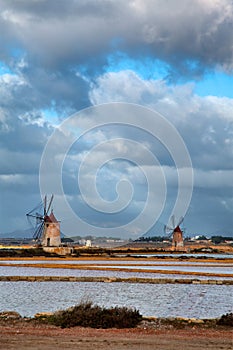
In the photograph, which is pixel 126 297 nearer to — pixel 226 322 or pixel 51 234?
pixel 226 322

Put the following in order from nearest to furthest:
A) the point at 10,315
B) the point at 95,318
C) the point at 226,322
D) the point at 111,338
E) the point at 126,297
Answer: the point at 111,338, the point at 95,318, the point at 226,322, the point at 10,315, the point at 126,297

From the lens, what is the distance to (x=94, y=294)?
26094mm

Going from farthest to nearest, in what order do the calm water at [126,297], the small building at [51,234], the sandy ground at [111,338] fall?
the small building at [51,234], the calm water at [126,297], the sandy ground at [111,338]

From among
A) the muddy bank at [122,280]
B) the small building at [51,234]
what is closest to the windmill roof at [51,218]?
the small building at [51,234]

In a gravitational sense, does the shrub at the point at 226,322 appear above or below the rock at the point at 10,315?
above

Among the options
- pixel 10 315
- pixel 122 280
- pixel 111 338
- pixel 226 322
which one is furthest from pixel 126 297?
pixel 111 338

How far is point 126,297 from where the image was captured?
24.9 metres

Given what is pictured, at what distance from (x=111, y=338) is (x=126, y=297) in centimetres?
1161

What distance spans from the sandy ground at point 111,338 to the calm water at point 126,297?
13.5 ft

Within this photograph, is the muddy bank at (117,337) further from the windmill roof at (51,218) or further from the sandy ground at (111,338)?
the windmill roof at (51,218)

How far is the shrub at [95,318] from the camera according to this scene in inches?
605

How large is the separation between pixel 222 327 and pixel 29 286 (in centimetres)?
1679

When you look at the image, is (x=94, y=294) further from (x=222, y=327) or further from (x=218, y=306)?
(x=222, y=327)

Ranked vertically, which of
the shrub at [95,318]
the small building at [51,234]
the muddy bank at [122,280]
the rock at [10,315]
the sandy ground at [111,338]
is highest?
the small building at [51,234]
